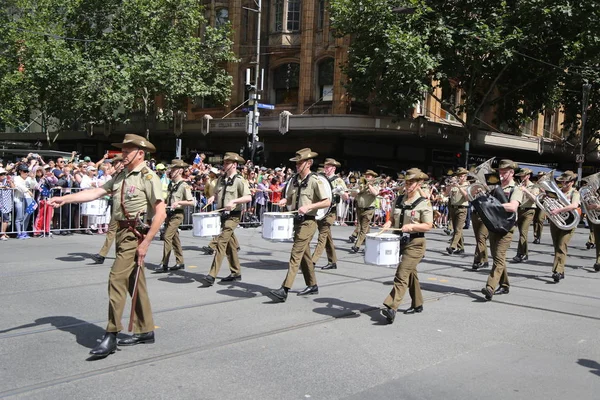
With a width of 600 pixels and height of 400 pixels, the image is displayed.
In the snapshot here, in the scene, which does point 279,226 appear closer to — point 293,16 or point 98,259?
point 98,259

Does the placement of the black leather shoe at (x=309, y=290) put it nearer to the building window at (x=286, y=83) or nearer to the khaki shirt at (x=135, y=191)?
the khaki shirt at (x=135, y=191)

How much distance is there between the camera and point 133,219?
242 inches

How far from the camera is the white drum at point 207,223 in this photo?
9.69 m

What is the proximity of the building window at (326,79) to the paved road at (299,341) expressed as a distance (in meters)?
22.4

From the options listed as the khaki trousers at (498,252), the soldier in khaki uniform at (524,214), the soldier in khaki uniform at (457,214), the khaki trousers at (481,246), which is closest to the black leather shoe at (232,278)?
the khaki trousers at (498,252)

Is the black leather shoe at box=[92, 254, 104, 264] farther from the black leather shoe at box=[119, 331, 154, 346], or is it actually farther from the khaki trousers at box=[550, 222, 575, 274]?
the khaki trousers at box=[550, 222, 575, 274]

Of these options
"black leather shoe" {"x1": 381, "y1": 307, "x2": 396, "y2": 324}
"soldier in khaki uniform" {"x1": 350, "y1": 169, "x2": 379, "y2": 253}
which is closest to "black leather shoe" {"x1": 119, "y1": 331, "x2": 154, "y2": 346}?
"black leather shoe" {"x1": 381, "y1": 307, "x2": 396, "y2": 324}

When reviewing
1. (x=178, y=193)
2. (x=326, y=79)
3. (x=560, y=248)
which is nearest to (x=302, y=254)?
(x=178, y=193)

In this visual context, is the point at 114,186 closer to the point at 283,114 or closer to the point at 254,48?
the point at 283,114

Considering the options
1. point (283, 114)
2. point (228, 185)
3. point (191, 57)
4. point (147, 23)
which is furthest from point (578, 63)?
point (228, 185)

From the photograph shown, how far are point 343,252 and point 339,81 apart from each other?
61.8 ft

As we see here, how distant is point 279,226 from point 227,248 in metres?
1.30

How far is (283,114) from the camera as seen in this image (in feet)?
104

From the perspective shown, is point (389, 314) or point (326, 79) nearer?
point (389, 314)
